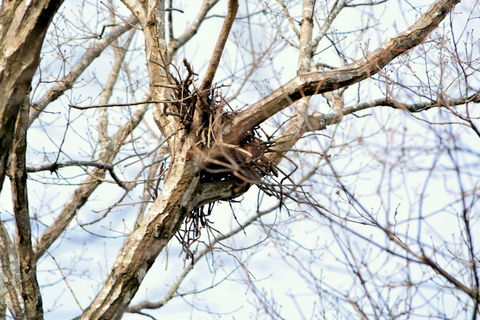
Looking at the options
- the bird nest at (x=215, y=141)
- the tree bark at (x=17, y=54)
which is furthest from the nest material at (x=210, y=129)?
the tree bark at (x=17, y=54)

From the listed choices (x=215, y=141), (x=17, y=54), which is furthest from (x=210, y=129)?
(x=17, y=54)

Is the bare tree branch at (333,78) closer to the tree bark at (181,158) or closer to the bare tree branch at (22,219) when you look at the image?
the tree bark at (181,158)

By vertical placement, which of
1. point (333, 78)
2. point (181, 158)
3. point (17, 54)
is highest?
point (333, 78)

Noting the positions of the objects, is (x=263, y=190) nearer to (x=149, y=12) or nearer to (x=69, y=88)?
(x=149, y=12)

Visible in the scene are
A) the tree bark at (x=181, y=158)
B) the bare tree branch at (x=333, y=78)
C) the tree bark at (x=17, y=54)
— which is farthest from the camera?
the bare tree branch at (x=333, y=78)

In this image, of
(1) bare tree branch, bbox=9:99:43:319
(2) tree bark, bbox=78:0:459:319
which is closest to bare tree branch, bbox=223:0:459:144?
(2) tree bark, bbox=78:0:459:319

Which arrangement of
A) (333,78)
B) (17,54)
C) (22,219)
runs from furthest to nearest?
(22,219)
(333,78)
(17,54)

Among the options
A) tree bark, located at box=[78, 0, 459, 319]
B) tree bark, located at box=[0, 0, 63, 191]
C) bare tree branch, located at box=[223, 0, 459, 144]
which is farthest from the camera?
bare tree branch, located at box=[223, 0, 459, 144]

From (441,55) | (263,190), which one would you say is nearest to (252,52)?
(441,55)

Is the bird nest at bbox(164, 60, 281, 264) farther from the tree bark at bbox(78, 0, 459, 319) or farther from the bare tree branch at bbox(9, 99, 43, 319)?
the bare tree branch at bbox(9, 99, 43, 319)

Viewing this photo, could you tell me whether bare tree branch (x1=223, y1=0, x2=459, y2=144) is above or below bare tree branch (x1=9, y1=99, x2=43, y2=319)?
above

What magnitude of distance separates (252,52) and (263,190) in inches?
180

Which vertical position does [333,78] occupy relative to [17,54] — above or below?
above

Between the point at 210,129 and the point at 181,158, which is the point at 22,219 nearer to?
the point at 181,158
